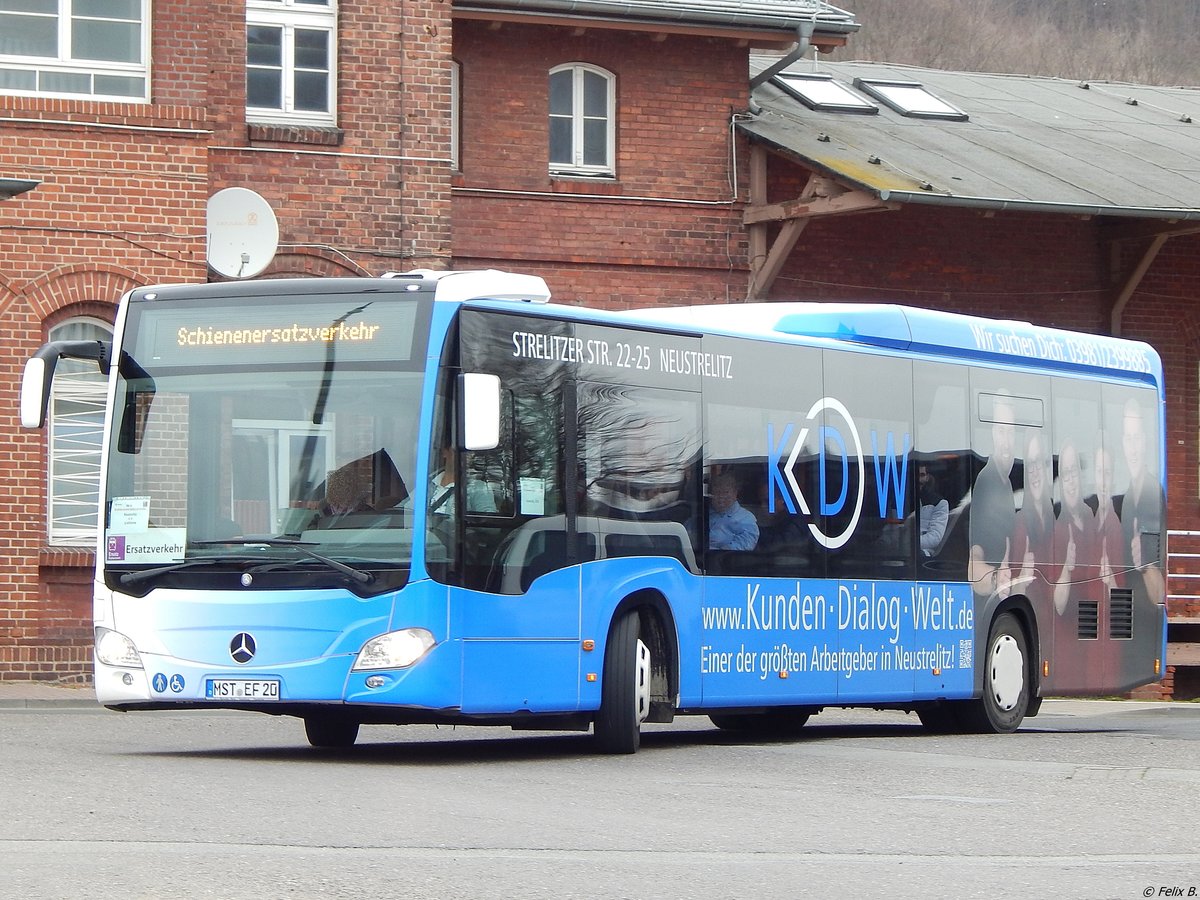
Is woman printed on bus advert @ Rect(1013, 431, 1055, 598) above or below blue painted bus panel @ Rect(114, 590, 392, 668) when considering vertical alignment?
above

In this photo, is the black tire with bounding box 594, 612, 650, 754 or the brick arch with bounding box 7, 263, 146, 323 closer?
the black tire with bounding box 594, 612, 650, 754

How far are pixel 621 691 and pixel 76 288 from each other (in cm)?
926

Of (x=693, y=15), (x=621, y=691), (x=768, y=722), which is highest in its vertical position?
(x=693, y=15)

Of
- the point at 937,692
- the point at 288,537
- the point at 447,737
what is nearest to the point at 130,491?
the point at 288,537

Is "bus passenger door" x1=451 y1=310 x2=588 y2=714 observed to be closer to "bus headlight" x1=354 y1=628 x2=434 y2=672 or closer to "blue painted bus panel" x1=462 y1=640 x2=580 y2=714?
"blue painted bus panel" x1=462 y1=640 x2=580 y2=714

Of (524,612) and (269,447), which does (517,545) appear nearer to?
(524,612)

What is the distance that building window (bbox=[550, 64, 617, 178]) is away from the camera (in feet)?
79.9

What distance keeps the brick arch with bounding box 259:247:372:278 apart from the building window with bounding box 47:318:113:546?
190 centimetres

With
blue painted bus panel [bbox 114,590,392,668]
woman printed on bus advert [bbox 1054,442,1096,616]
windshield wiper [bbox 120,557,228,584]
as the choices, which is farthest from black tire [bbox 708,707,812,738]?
windshield wiper [bbox 120,557,228,584]

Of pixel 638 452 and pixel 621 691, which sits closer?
pixel 621 691

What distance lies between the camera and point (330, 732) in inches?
541

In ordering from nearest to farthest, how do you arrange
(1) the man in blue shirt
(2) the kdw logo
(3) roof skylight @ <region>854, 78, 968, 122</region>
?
(1) the man in blue shirt
(2) the kdw logo
(3) roof skylight @ <region>854, 78, 968, 122</region>

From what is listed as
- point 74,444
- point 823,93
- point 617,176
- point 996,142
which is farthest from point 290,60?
point 996,142

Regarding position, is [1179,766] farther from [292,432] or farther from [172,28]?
[172,28]
